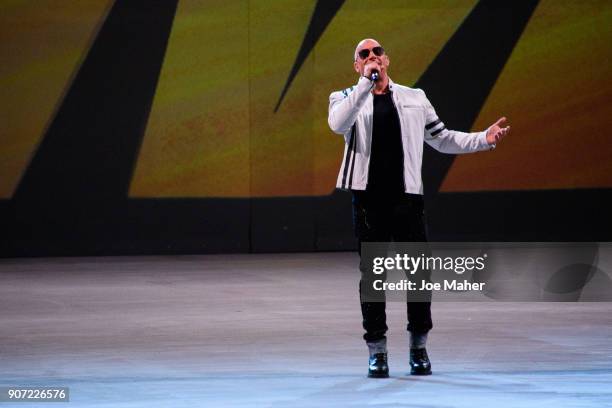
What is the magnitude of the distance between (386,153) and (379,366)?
1092 millimetres

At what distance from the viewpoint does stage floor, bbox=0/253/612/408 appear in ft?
19.3

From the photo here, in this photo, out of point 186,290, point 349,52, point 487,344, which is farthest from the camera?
point 349,52

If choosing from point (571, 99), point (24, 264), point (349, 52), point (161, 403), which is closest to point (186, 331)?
point (161, 403)

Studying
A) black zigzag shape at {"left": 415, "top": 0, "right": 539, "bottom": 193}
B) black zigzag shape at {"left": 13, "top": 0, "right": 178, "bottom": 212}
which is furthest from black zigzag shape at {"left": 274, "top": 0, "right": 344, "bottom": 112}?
black zigzag shape at {"left": 13, "top": 0, "right": 178, "bottom": 212}

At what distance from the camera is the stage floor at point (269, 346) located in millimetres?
5883

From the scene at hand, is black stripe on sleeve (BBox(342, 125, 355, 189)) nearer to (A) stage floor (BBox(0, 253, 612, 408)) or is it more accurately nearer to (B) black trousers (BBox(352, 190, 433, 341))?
(B) black trousers (BBox(352, 190, 433, 341))

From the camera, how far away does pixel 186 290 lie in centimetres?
1045

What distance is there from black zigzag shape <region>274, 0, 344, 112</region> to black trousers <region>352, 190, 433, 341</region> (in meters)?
7.43

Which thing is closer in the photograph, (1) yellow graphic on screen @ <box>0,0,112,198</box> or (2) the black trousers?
(2) the black trousers

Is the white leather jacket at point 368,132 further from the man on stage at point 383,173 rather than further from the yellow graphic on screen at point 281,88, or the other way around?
the yellow graphic on screen at point 281,88

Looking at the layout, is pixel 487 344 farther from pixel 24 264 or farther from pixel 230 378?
pixel 24 264

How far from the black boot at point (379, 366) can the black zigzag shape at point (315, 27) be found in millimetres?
7621

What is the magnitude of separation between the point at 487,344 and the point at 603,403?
1829 mm

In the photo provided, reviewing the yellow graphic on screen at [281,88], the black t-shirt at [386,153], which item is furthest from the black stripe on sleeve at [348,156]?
the yellow graphic on screen at [281,88]
